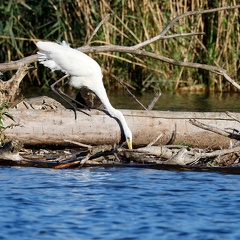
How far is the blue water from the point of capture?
5.19 meters

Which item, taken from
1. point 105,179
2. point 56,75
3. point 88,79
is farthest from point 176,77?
point 105,179

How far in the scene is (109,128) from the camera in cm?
782

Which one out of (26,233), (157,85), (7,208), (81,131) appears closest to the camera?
(26,233)

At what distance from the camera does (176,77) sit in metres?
13.7

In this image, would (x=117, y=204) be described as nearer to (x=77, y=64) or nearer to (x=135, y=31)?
(x=77, y=64)

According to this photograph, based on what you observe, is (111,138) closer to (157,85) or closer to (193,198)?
(193,198)

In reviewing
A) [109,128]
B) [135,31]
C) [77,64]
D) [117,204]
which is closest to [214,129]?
[109,128]

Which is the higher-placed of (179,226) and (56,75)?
(56,75)

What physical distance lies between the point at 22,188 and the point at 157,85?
23.9ft

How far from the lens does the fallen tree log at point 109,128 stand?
25.3 ft

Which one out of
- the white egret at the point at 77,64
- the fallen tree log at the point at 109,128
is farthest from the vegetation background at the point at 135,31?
the fallen tree log at the point at 109,128

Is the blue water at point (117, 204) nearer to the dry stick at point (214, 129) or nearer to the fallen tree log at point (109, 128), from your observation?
the fallen tree log at point (109, 128)

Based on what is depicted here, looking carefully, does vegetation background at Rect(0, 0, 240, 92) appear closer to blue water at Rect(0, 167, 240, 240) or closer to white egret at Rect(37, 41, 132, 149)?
white egret at Rect(37, 41, 132, 149)

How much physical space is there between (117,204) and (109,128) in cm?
198
